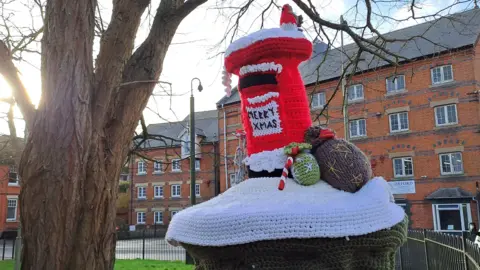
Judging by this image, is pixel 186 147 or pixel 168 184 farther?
pixel 168 184

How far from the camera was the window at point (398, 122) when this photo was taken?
22.9 meters

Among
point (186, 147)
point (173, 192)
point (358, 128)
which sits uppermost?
point (358, 128)

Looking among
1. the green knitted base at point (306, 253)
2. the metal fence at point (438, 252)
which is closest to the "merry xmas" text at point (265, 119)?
the green knitted base at point (306, 253)

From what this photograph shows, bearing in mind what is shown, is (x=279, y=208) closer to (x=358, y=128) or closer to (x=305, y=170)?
(x=305, y=170)

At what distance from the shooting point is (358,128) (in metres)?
24.6

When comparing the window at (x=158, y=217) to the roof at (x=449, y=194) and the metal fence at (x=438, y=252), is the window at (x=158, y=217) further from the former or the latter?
the metal fence at (x=438, y=252)

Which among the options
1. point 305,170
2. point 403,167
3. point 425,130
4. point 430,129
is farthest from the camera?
point 403,167

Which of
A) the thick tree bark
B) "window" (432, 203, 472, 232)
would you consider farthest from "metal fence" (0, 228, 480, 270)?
"window" (432, 203, 472, 232)

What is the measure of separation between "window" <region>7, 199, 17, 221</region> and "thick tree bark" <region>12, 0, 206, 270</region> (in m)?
34.4

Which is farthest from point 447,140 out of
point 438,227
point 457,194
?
point 438,227

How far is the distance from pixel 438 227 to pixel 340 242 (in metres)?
22.5

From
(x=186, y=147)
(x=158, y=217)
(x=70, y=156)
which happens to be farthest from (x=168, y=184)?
(x=70, y=156)

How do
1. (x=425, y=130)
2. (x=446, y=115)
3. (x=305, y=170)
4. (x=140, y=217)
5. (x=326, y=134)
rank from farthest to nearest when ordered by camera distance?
(x=140, y=217)
(x=425, y=130)
(x=446, y=115)
(x=326, y=134)
(x=305, y=170)

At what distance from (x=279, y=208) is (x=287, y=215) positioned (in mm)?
45
